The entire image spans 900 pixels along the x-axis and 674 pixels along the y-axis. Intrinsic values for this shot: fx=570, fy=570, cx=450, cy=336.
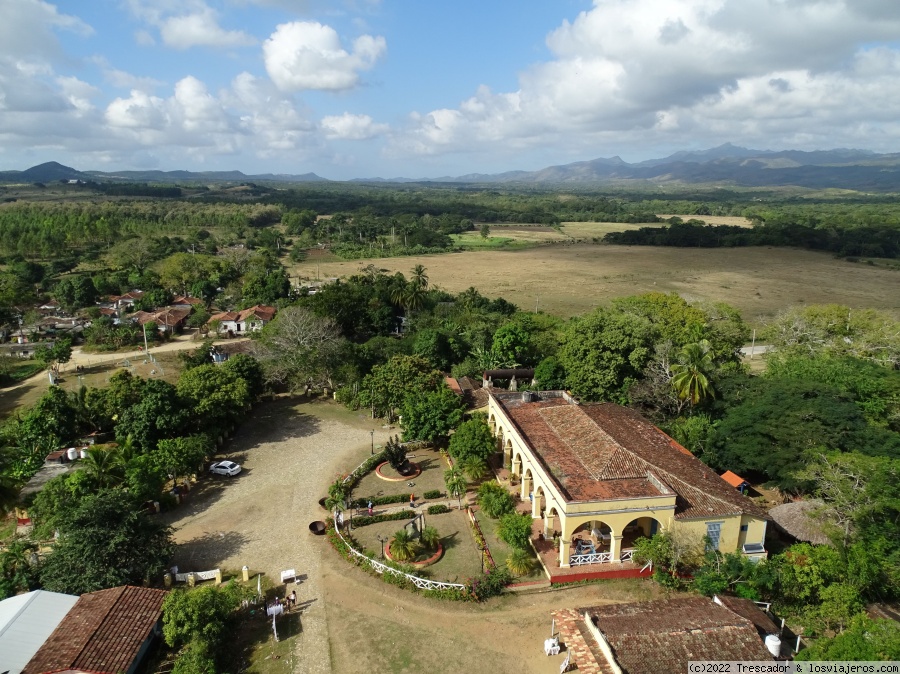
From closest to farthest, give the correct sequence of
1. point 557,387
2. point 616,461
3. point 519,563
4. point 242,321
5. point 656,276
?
point 519,563 < point 616,461 < point 557,387 < point 242,321 < point 656,276

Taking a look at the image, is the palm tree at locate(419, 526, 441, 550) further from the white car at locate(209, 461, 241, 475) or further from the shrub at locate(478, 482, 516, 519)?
the white car at locate(209, 461, 241, 475)

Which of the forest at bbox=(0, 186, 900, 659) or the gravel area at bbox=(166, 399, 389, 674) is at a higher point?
the forest at bbox=(0, 186, 900, 659)

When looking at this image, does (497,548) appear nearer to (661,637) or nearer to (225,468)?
(661,637)

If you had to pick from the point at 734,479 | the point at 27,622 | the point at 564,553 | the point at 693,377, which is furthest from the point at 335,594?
the point at 693,377

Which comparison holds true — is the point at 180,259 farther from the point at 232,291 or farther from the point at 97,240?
the point at 97,240

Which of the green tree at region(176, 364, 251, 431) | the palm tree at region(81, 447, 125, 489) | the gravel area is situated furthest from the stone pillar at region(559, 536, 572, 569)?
the green tree at region(176, 364, 251, 431)

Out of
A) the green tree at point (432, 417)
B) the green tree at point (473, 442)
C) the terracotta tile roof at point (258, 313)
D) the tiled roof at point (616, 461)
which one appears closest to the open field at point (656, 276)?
the terracotta tile roof at point (258, 313)
